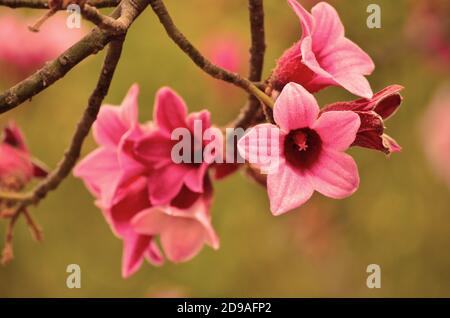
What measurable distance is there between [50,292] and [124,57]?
42cm

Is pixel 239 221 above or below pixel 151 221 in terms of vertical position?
above

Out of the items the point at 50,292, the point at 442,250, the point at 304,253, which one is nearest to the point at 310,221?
the point at 304,253

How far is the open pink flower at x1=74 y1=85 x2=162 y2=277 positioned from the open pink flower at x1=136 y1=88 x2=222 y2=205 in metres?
0.01

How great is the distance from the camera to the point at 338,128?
0.95 feet

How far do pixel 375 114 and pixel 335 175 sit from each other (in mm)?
34

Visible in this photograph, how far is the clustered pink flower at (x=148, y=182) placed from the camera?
0.36 metres

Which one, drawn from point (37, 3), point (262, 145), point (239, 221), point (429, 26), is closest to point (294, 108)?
point (262, 145)

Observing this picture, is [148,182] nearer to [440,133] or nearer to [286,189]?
[286,189]

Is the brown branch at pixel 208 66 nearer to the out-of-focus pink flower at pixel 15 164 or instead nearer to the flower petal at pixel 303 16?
the flower petal at pixel 303 16

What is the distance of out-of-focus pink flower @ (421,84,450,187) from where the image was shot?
82 centimetres

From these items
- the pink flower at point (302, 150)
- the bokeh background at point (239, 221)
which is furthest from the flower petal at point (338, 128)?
the bokeh background at point (239, 221)

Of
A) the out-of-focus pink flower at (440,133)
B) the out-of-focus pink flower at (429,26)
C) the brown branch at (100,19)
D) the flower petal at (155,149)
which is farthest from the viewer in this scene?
the out-of-focus pink flower at (440,133)

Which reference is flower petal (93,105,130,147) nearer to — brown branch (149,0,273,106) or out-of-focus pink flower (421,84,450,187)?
brown branch (149,0,273,106)

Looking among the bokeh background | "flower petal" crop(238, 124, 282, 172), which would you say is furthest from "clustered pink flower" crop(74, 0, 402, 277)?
the bokeh background
